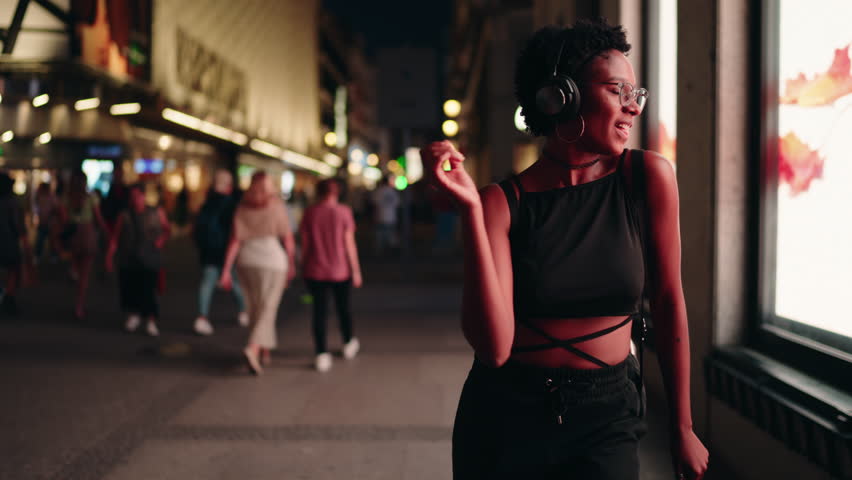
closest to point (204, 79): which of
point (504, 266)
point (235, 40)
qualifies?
point (235, 40)

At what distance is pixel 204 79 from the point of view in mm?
32812

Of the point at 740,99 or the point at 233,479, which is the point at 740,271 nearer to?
the point at 740,99

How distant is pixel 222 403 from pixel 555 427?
4.60m

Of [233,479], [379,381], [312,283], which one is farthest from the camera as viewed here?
[312,283]

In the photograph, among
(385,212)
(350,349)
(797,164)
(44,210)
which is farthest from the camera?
(385,212)

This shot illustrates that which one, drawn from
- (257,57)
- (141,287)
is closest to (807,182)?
(141,287)

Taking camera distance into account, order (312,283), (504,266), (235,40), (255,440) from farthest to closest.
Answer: (235,40), (312,283), (255,440), (504,266)

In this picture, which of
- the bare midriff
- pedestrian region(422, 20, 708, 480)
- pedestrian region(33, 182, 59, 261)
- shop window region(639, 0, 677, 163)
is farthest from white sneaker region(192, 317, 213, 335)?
pedestrian region(33, 182, 59, 261)

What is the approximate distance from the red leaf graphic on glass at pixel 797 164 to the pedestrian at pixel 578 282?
2258 millimetres

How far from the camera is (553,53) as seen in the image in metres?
1.92

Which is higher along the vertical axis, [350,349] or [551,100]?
[551,100]

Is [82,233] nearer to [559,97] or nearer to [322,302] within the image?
[322,302]

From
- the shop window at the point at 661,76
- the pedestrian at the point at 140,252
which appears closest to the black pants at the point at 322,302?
the pedestrian at the point at 140,252

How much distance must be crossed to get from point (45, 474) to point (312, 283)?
3338 millimetres
